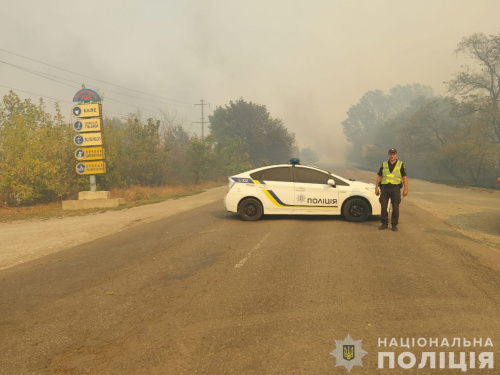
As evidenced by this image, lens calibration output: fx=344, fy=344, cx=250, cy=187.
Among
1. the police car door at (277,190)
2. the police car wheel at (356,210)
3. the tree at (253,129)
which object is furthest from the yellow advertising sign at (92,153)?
the tree at (253,129)

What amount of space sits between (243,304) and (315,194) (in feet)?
18.6

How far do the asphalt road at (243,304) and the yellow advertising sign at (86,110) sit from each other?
1241 cm

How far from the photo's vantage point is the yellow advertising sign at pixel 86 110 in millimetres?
17812

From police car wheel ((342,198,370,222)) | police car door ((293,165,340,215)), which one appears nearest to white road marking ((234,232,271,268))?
police car door ((293,165,340,215))

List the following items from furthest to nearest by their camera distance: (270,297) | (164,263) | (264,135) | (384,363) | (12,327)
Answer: (264,135) < (164,263) < (270,297) < (12,327) < (384,363)

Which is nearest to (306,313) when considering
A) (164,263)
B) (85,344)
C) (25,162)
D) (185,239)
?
(85,344)

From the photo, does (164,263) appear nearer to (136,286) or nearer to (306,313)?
(136,286)

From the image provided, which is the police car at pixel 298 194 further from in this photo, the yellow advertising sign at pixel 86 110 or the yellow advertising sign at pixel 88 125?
the yellow advertising sign at pixel 86 110

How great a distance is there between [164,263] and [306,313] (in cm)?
304

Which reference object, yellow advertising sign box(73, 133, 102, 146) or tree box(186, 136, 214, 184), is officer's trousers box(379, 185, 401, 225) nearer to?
yellow advertising sign box(73, 133, 102, 146)

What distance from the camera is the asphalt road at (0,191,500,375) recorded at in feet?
10.2

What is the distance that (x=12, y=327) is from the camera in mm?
3852

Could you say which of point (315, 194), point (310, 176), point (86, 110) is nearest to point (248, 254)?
point (315, 194)

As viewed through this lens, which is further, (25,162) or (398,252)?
(25,162)
